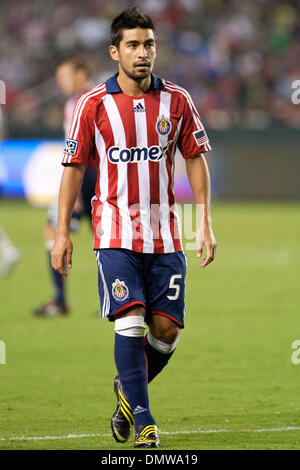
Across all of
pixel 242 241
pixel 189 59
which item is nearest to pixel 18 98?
pixel 189 59

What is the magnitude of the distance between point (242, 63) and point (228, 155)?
341 centimetres

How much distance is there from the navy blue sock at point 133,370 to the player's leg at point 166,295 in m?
0.17

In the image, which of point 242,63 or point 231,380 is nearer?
point 231,380

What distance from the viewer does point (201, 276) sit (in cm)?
1176

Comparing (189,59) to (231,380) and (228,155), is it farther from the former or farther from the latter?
(231,380)

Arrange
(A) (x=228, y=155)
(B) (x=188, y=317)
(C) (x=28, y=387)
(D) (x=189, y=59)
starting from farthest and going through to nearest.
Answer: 1. (D) (x=189, y=59)
2. (A) (x=228, y=155)
3. (B) (x=188, y=317)
4. (C) (x=28, y=387)

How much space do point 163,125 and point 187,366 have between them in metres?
2.51

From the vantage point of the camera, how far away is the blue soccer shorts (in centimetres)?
A: 431

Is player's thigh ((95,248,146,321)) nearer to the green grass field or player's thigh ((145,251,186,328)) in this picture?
player's thigh ((145,251,186,328))

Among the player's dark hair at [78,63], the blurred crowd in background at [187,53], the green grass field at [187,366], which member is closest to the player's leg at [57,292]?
the green grass field at [187,366]

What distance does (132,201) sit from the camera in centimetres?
445

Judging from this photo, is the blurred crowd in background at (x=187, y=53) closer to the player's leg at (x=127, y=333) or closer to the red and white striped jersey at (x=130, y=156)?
the red and white striped jersey at (x=130, y=156)

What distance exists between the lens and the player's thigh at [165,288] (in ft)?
14.5

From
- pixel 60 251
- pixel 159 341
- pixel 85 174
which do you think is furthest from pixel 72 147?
pixel 85 174
